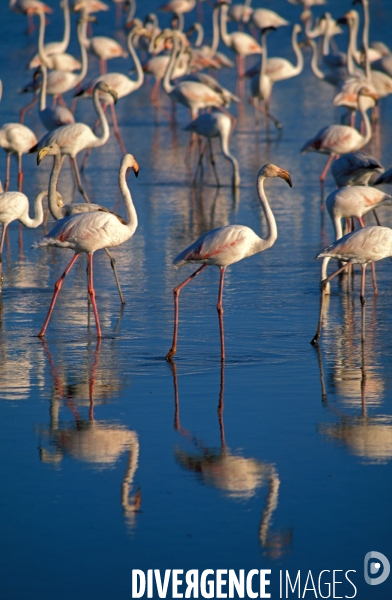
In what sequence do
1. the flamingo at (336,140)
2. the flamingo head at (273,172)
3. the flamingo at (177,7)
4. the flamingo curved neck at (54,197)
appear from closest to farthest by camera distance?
the flamingo head at (273,172), the flamingo curved neck at (54,197), the flamingo at (336,140), the flamingo at (177,7)

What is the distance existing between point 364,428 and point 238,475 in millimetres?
1045

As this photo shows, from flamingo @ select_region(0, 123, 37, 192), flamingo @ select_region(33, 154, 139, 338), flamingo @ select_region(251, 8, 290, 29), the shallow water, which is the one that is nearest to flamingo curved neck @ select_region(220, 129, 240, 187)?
flamingo @ select_region(0, 123, 37, 192)

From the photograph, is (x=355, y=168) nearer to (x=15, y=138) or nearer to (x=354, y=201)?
(x=354, y=201)

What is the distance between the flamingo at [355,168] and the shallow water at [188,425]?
0.94 meters

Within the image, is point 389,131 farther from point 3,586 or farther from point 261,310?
point 3,586

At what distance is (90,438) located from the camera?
5.96m

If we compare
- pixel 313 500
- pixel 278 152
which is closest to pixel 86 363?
pixel 313 500

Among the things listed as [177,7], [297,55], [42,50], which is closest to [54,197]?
[42,50]

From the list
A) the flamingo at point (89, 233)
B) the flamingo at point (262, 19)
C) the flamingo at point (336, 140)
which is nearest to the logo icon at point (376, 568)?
the flamingo at point (89, 233)

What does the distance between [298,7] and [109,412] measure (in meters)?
35.8

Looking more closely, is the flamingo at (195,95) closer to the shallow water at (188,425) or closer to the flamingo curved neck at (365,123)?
the flamingo curved neck at (365,123)

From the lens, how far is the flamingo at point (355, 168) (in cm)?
1066

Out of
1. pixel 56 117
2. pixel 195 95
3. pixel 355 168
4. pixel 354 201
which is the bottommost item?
pixel 354 201

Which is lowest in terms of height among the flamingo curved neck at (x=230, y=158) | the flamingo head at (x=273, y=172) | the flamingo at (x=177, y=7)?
the flamingo head at (x=273, y=172)
